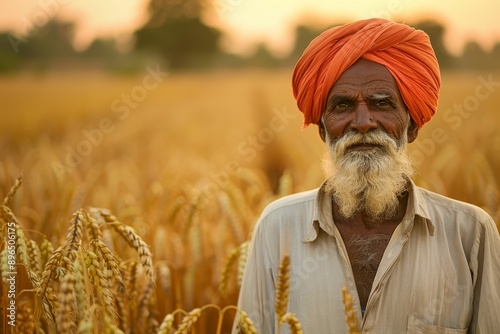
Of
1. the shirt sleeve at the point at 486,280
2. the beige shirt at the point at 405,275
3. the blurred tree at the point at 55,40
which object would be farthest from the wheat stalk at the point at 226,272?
the blurred tree at the point at 55,40

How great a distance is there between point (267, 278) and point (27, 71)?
1578cm

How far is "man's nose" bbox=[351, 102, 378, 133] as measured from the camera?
2.02 m

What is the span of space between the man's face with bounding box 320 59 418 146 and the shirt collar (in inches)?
9.0

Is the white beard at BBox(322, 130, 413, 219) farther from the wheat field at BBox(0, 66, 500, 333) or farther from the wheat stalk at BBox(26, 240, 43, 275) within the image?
the wheat stalk at BBox(26, 240, 43, 275)

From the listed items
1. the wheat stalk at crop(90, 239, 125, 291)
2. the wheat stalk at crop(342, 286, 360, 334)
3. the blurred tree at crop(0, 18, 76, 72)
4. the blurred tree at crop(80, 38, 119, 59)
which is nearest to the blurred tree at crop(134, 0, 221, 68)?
the blurred tree at crop(80, 38, 119, 59)

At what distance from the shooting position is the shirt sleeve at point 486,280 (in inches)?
74.5

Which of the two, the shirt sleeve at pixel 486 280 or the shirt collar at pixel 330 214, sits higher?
the shirt collar at pixel 330 214

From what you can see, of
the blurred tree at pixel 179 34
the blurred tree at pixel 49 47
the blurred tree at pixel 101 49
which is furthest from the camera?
the blurred tree at pixel 179 34

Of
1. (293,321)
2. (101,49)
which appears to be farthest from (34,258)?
(101,49)

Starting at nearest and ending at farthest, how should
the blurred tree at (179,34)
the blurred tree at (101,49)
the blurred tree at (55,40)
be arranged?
the blurred tree at (55,40) < the blurred tree at (101,49) < the blurred tree at (179,34)

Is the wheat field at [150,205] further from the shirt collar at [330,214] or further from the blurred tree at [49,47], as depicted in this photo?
the blurred tree at [49,47]

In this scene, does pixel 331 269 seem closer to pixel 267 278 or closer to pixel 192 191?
pixel 267 278

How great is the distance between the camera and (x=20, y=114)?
9.80 meters

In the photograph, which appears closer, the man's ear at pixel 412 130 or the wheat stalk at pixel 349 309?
the wheat stalk at pixel 349 309
